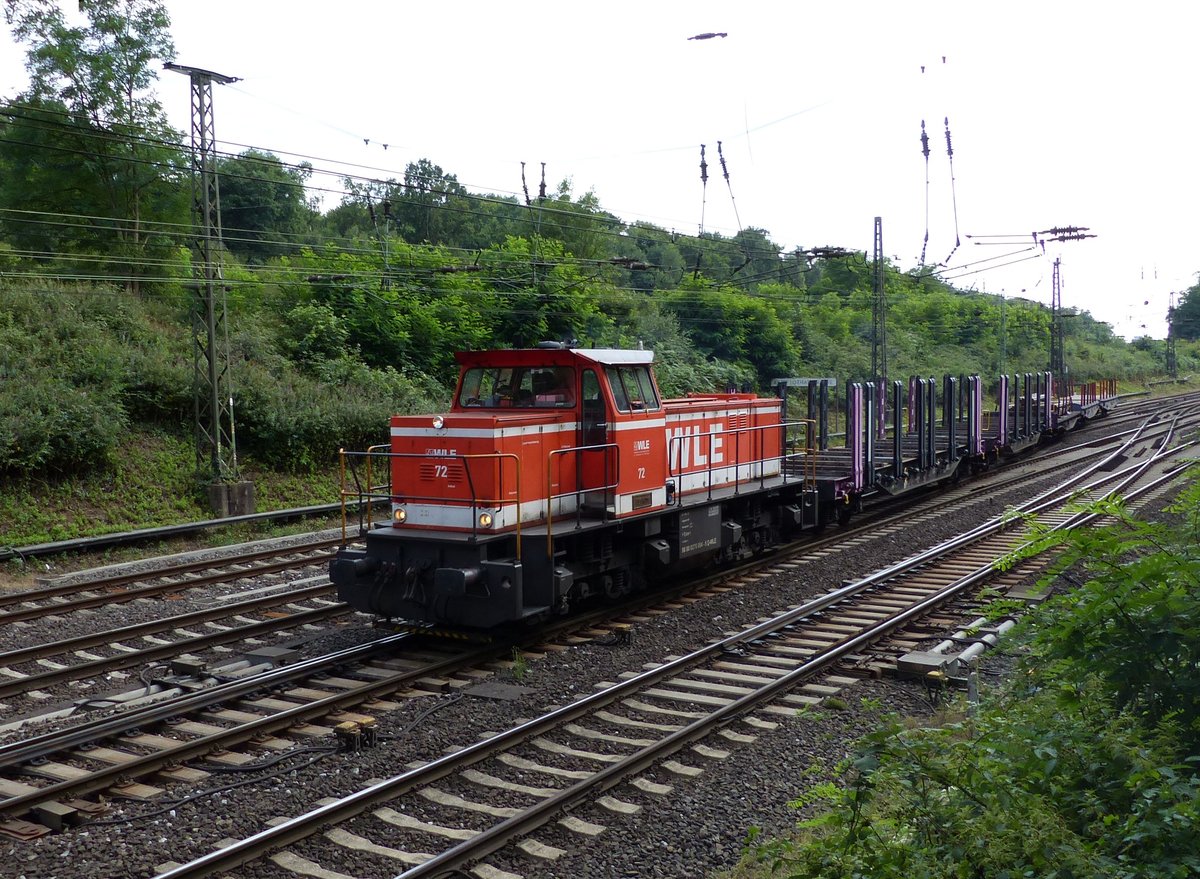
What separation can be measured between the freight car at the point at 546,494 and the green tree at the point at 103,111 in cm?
1644

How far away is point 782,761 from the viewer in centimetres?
657

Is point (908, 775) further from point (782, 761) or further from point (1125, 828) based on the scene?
point (782, 761)

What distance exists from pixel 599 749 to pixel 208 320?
43.9 feet

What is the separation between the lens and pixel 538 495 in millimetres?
9758

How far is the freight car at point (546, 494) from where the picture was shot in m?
8.97

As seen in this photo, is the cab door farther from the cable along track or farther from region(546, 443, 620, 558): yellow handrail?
the cable along track

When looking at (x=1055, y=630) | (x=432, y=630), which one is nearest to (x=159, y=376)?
(x=432, y=630)

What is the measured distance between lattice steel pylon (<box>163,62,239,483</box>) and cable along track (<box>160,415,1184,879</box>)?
12024 mm

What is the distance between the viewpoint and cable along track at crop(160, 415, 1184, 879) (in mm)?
5309

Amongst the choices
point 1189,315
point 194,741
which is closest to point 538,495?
point 194,741

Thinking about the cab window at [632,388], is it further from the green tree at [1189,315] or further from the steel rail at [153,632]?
the green tree at [1189,315]

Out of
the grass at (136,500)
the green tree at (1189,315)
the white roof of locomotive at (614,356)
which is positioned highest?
the green tree at (1189,315)

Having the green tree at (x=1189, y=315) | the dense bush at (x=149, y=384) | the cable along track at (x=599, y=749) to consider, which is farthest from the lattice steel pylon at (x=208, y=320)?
the green tree at (x=1189, y=315)

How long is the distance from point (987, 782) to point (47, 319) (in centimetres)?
2132
